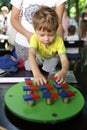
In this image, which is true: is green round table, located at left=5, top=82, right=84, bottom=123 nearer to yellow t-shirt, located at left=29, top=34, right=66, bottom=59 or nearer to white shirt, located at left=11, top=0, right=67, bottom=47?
yellow t-shirt, located at left=29, top=34, right=66, bottom=59

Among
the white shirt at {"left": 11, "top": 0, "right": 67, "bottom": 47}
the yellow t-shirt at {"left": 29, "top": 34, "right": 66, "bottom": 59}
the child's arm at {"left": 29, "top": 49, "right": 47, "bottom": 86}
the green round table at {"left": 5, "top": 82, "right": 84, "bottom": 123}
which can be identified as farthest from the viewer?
the white shirt at {"left": 11, "top": 0, "right": 67, "bottom": 47}

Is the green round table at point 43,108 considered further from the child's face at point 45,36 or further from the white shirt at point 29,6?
the white shirt at point 29,6

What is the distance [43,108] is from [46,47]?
13.5 inches

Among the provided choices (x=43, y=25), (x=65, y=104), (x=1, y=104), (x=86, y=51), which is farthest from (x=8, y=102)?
(x=86, y=51)

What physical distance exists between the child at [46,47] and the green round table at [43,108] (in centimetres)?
9

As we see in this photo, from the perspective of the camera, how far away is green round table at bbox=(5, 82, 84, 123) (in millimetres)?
719

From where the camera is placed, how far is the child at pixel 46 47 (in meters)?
0.92

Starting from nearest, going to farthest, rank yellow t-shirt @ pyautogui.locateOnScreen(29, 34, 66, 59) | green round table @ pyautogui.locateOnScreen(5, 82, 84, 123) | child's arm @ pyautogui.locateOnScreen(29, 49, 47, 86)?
green round table @ pyautogui.locateOnScreen(5, 82, 84, 123) → child's arm @ pyautogui.locateOnScreen(29, 49, 47, 86) → yellow t-shirt @ pyautogui.locateOnScreen(29, 34, 66, 59)

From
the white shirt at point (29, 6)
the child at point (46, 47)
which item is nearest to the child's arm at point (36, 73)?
the child at point (46, 47)

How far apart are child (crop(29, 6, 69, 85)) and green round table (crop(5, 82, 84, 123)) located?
92mm

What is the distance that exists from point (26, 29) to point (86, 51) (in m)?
0.77

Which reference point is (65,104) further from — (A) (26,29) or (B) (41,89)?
(A) (26,29)

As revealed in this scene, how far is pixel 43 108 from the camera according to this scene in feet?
2.49

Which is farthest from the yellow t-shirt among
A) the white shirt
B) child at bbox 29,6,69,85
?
the white shirt
